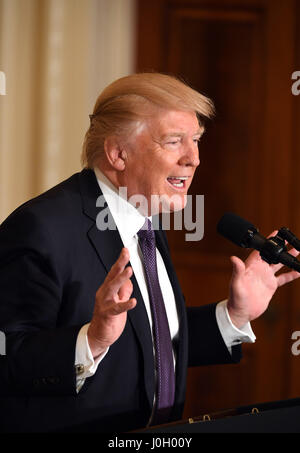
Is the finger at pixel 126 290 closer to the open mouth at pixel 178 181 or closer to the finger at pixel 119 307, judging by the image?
the finger at pixel 119 307

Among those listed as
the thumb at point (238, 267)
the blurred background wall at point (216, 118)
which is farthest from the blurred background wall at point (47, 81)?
the thumb at point (238, 267)

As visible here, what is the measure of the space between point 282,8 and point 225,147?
2.08 feet

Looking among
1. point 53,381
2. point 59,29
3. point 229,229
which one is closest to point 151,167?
point 229,229

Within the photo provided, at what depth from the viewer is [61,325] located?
54.0 inches

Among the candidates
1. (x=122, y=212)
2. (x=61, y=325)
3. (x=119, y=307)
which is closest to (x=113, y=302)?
(x=119, y=307)

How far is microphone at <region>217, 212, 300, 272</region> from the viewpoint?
1.21 meters

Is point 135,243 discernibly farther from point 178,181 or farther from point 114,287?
point 114,287

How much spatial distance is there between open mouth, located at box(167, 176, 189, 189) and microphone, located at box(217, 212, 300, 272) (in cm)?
18

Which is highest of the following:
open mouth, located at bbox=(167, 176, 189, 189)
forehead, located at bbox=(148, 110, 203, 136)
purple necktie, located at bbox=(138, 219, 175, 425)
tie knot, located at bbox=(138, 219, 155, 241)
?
forehead, located at bbox=(148, 110, 203, 136)

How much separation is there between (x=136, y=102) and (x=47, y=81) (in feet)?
3.71

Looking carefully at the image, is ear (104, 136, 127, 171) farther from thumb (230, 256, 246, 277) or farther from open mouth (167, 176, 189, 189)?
thumb (230, 256, 246, 277)

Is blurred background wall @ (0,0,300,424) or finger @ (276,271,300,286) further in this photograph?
blurred background wall @ (0,0,300,424)

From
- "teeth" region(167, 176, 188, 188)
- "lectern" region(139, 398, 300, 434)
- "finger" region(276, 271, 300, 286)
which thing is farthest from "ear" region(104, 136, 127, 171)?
"lectern" region(139, 398, 300, 434)

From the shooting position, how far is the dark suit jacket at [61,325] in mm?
1247
